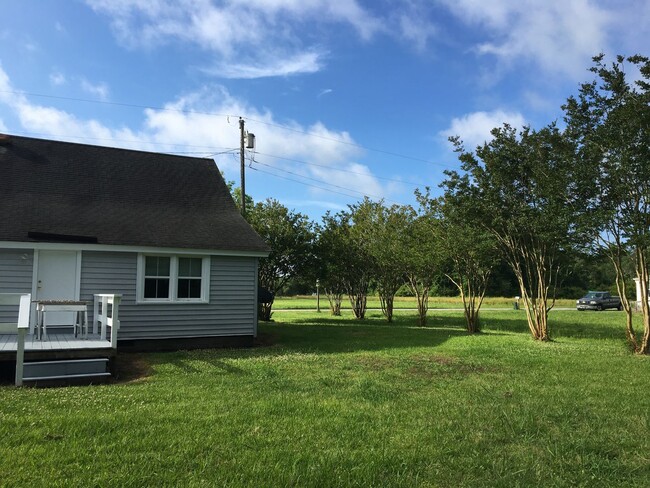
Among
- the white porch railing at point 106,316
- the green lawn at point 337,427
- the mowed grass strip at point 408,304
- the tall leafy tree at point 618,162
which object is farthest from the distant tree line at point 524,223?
the mowed grass strip at point 408,304

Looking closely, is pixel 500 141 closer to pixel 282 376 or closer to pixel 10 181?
pixel 282 376

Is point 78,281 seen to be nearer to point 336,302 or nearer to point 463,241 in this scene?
point 463,241

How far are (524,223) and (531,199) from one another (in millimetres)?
829

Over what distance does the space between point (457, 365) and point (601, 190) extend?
6035 millimetres

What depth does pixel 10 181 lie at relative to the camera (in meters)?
12.4

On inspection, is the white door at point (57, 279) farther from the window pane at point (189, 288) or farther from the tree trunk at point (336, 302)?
the tree trunk at point (336, 302)

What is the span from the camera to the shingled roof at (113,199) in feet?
37.7

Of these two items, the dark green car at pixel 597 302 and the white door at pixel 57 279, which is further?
the dark green car at pixel 597 302

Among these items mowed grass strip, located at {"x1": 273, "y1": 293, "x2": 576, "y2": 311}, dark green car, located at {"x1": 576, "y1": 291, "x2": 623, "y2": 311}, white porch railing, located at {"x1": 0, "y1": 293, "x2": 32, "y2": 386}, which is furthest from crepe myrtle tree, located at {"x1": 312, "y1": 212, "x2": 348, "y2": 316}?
dark green car, located at {"x1": 576, "y1": 291, "x2": 623, "y2": 311}

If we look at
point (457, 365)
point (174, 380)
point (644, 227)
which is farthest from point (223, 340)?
point (644, 227)

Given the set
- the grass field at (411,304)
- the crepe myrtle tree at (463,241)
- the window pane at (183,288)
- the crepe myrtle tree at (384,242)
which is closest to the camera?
the window pane at (183,288)

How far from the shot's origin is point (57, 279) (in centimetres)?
1118

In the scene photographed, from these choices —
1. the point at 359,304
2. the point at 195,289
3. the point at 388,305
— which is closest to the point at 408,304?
the point at 359,304

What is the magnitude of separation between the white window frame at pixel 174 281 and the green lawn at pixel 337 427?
9.36 feet
